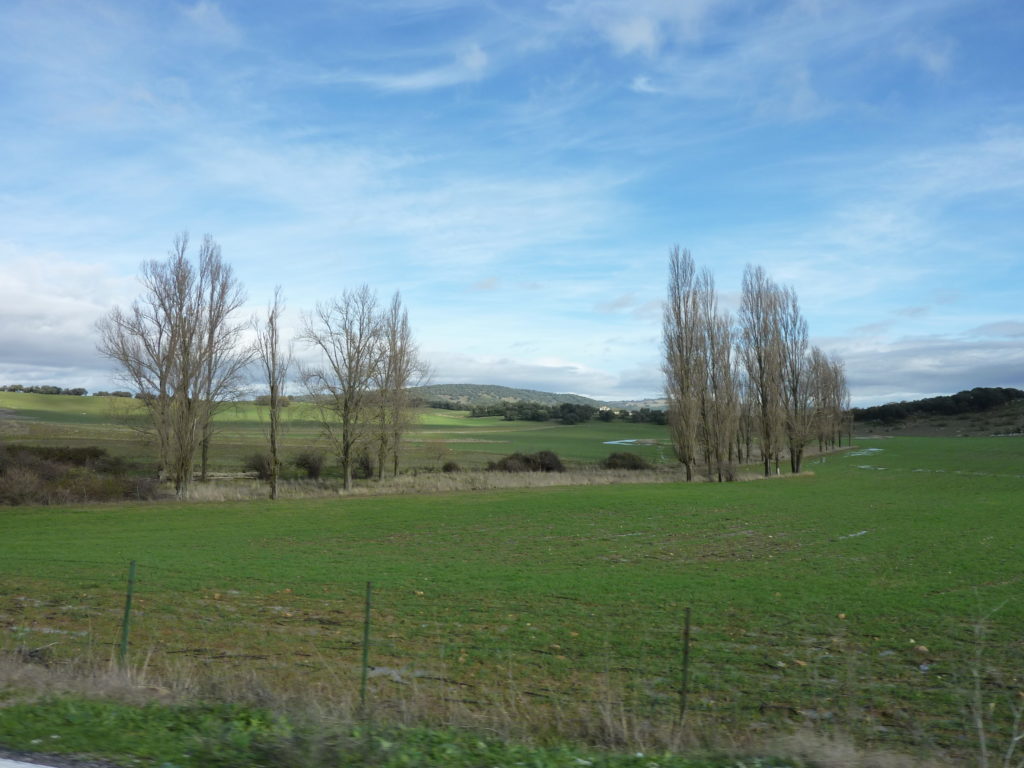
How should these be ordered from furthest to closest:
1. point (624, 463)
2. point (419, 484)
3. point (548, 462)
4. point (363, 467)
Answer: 1. point (624, 463)
2. point (548, 462)
3. point (363, 467)
4. point (419, 484)

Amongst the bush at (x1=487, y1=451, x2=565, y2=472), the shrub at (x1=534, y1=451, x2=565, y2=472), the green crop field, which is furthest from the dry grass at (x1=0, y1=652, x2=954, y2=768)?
the shrub at (x1=534, y1=451, x2=565, y2=472)

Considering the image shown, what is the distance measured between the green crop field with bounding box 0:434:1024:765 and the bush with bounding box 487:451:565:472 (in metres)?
26.4

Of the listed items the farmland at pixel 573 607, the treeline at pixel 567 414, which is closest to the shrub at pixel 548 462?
the farmland at pixel 573 607

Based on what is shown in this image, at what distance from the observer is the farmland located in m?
8.41

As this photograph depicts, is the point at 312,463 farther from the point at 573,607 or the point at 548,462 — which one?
the point at 573,607

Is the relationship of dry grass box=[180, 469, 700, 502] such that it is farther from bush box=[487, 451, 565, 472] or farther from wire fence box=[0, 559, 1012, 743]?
wire fence box=[0, 559, 1012, 743]

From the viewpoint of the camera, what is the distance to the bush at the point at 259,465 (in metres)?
47.7

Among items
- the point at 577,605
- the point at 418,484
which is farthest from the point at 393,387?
the point at 577,605

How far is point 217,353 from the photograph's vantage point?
3900 cm

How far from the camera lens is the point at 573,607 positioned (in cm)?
1388

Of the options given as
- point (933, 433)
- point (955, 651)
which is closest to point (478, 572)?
point (955, 651)

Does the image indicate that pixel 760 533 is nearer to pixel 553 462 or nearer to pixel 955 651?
pixel 955 651

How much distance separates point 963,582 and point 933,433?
130027 millimetres

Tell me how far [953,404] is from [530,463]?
123342 mm
